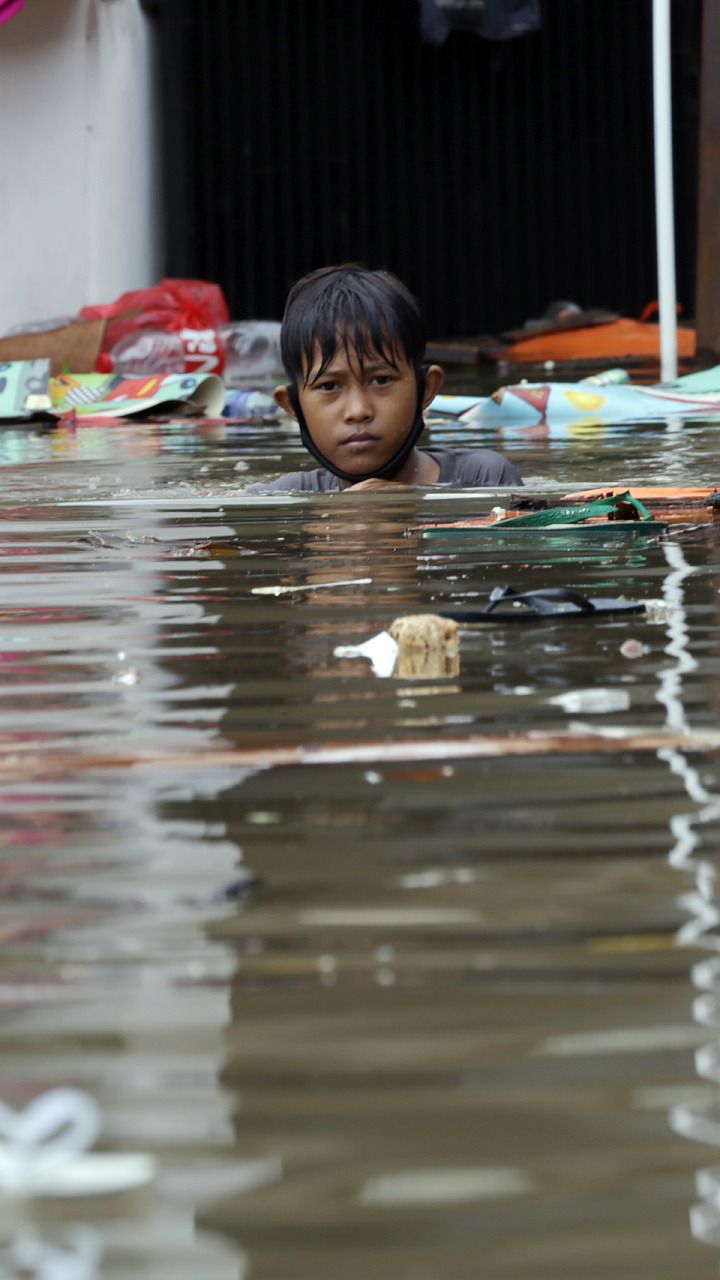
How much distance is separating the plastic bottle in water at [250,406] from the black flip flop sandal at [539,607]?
4.43m

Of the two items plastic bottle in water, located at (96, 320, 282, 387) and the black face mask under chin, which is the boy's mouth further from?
plastic bottle in water, located at (96, 320, 282, 387)

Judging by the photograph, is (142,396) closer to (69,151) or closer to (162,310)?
(162,310)

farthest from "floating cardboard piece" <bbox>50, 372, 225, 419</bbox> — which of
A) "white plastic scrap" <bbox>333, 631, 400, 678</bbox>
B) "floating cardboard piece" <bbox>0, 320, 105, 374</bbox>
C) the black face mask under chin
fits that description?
"white plastic scrap" <bbox>333, 631, 400, 678</bbox>

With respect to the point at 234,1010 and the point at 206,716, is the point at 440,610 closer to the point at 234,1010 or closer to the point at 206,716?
the point at 206,716

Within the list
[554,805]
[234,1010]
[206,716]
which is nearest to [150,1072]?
[234,1010]

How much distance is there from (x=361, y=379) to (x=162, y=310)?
4.64m

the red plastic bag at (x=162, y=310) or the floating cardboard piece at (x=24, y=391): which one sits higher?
the red plastic bag at (x=162, y=310)

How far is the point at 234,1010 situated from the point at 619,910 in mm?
223

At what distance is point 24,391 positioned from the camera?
244 inches

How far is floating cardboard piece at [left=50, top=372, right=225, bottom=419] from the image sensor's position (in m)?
6.16

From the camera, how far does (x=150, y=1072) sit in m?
0.78

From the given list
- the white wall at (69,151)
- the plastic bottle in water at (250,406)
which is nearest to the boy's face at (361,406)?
the plastic bottle in water at (250,406)

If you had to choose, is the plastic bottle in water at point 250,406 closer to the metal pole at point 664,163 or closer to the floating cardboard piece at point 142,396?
the floating cardboard piece at point 142,396

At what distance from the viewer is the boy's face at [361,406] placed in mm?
3463
